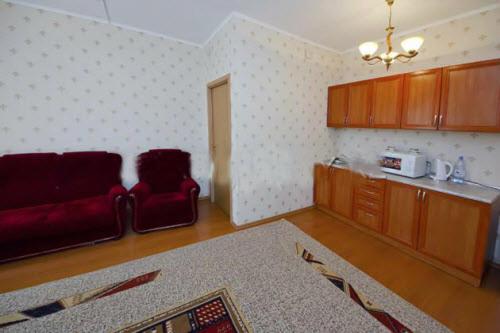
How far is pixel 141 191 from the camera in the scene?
111 inches

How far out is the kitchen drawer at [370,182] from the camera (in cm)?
267

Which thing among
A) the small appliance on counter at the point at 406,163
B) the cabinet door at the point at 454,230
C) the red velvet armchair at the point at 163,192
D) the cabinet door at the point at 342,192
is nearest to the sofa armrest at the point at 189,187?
the red velvet armchair at the point at 163,192

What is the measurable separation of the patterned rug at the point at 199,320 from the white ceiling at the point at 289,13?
291cm

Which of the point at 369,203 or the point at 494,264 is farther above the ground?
the point at 369,203

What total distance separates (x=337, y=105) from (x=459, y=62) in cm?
140

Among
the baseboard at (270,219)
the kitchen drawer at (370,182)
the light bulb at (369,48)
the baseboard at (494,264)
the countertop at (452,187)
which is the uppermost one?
the light bulb at (369,48)

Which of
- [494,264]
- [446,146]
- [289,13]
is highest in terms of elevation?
[289,13]

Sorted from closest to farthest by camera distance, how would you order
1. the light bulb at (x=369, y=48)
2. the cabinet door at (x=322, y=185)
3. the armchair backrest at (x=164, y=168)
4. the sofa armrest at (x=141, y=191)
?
1. the light bulb at (x=369, y=48)
2. the sofa armrest at (x=141, y=191)
3. the armchair backrest at (x=164, y=168)
4. the cabinet door at (x=322, y=185)

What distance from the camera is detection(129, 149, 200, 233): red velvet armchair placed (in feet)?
9.16

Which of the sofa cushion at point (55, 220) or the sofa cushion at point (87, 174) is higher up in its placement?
the sofa cushion at point (87, 174)

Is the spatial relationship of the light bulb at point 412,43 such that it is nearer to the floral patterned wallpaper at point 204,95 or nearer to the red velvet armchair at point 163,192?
the floral patterned wallpaper at point 204,95

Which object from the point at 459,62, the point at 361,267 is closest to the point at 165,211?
the point at 361,267

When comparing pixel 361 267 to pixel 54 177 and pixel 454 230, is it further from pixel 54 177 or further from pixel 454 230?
pixel 54 177

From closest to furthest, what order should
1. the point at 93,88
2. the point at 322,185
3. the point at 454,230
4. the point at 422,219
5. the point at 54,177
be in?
the point at 454,230 → the point at 422,219 → the point at 54,177 → the point at 93,88 → the point at 322,185
